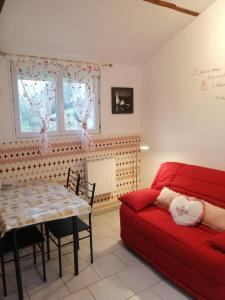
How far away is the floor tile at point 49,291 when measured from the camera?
202 centimetres

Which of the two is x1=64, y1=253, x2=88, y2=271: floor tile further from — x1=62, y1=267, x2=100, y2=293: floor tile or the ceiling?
the ceiling

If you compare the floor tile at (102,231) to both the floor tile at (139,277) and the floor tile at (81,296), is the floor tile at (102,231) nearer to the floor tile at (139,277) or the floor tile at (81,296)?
the floor tile at (139,277)

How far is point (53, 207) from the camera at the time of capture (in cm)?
204

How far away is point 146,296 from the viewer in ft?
6.65

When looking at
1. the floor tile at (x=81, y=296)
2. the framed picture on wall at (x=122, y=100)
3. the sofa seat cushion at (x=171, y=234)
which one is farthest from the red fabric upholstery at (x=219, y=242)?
the framed picture on wall at (x=122, y=100)

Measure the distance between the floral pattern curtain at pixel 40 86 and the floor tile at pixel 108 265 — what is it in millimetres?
1391

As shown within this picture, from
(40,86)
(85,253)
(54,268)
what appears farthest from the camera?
(40,86)

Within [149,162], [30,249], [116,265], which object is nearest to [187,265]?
[116,265]

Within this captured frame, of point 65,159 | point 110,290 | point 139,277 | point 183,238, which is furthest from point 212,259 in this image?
point 65,159

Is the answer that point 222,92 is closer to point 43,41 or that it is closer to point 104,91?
point 104,91

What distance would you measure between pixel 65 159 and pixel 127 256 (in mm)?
1410

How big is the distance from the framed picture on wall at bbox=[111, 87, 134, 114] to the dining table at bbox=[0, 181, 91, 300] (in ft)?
5.20

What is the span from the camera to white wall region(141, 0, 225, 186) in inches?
108

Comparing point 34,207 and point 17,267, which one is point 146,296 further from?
point 34,207
